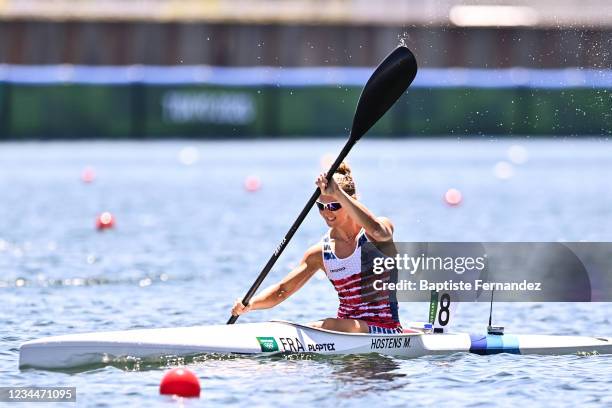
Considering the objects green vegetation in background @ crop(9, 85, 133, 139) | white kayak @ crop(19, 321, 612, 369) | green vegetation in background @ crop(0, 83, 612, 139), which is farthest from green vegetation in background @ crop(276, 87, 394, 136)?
white kayak @ crop(19, 321, 612, 369)

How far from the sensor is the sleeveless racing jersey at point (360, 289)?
36.7 ft

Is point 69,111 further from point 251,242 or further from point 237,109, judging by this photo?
point 251,242

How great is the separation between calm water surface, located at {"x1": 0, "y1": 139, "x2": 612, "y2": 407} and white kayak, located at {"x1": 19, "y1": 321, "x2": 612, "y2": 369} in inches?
3.6

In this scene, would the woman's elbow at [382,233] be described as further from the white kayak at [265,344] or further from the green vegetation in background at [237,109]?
the green vegetation in background at [237,109]

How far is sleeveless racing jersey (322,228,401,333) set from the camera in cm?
1120

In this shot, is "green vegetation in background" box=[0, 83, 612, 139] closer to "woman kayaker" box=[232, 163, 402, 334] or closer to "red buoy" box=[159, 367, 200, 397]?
"woman kayaker" box=[232, 163, 402, 334]

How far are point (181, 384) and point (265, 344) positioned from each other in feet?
4.30

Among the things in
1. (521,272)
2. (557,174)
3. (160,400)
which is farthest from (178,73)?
(160,400)

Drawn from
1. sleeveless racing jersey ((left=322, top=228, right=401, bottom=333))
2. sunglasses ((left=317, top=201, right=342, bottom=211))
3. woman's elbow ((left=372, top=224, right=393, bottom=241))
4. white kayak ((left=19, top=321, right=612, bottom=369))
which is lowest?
white kayak ((left=19, top=321, right=612, bottom=369))

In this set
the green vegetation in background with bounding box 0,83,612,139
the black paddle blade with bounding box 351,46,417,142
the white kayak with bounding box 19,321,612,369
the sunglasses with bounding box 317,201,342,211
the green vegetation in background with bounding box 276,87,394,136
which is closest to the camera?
the white kayak with bounding box 19,321,612,369

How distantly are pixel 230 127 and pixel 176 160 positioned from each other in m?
2.90

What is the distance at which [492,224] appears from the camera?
2250cm

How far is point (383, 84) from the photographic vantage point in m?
12.6

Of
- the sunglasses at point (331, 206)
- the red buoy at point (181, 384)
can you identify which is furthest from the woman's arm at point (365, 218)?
the red buoy at point (181, 384)
